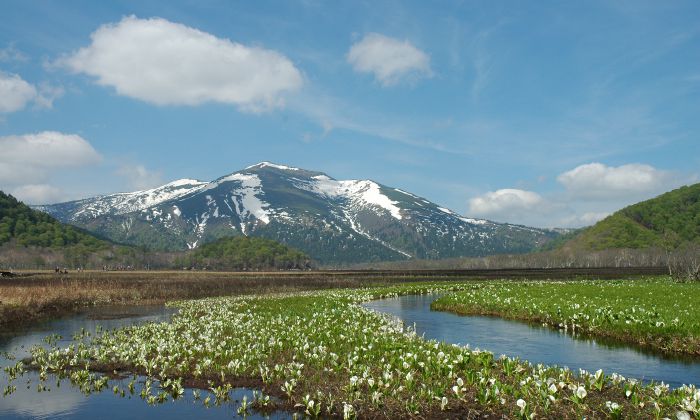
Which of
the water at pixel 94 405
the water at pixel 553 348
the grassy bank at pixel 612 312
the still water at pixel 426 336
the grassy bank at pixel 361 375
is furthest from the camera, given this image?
the grassy bank at pixel 612 312

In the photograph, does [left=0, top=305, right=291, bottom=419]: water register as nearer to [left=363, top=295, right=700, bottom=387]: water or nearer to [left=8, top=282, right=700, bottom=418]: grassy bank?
[left=8, top=282, right=700, bottom=418]: grassy bank

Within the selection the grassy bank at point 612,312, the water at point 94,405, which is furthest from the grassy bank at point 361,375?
the grassy bank at point 612,312

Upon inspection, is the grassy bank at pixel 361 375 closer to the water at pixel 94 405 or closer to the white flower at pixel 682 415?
the water at pixel 94 405

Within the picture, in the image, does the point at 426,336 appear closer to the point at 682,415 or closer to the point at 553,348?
the point at 553,348

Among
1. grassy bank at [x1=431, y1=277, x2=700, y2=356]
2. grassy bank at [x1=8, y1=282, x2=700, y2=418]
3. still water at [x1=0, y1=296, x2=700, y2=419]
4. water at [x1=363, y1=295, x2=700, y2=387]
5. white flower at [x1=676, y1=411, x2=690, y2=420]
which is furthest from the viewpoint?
grassy bank at [x1=431, y1=277, x2=700, y2=356]

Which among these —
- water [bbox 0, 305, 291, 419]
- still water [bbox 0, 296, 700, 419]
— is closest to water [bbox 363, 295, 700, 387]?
still water [bbox 0, 296, 700, 419]

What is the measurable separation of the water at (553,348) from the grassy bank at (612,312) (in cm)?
162

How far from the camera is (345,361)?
774 inches

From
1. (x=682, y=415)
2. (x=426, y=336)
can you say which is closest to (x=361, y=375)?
(x=682, y=415)

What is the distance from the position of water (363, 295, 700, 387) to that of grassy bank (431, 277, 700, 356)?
5.31 ft

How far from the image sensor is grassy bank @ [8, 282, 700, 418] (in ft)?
45.5

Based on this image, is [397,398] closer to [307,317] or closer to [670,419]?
[670,419]

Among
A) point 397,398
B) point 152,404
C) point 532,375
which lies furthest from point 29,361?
point 532,375

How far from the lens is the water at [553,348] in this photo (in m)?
20.2
